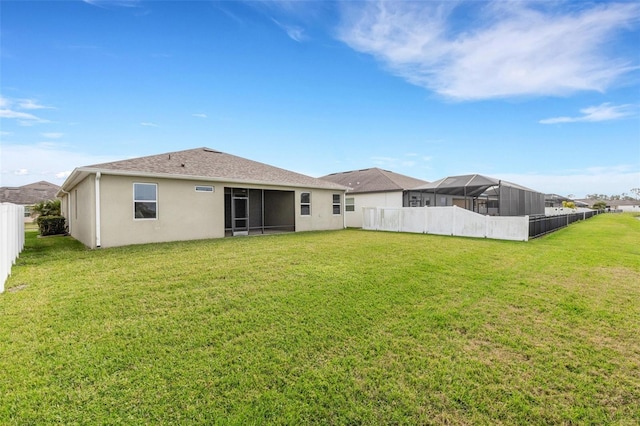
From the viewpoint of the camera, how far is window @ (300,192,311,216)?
53.5 feet

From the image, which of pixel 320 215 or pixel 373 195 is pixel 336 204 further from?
pixel 373 195

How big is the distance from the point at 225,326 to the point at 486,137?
2428 centimetres

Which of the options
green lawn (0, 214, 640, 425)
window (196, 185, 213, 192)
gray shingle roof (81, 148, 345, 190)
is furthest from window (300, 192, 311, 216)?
green lawn (0, 214, 640, 425)

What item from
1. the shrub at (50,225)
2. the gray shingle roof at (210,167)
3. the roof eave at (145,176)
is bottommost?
the shrub at (50,225)

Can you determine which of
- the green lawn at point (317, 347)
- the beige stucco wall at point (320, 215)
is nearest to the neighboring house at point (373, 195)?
the beige stucco wall at point (320, 215)

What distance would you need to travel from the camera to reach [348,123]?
20500mm

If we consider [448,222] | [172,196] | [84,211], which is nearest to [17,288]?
[172,196]

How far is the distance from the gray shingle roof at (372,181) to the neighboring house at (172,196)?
200 inches

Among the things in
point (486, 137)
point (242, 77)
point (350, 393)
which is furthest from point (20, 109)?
point (486, 137)

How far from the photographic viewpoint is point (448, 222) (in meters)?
15.1

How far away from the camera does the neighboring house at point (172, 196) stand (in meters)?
10.3

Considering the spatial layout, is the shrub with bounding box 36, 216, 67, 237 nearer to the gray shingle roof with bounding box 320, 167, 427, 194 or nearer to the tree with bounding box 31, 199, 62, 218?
the tree with bounding box 31, 199, 62, 218

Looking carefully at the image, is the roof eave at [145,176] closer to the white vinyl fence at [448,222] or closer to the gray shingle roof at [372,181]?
the white vinyl fence at [448,222]

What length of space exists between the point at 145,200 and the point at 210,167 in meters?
3.37
